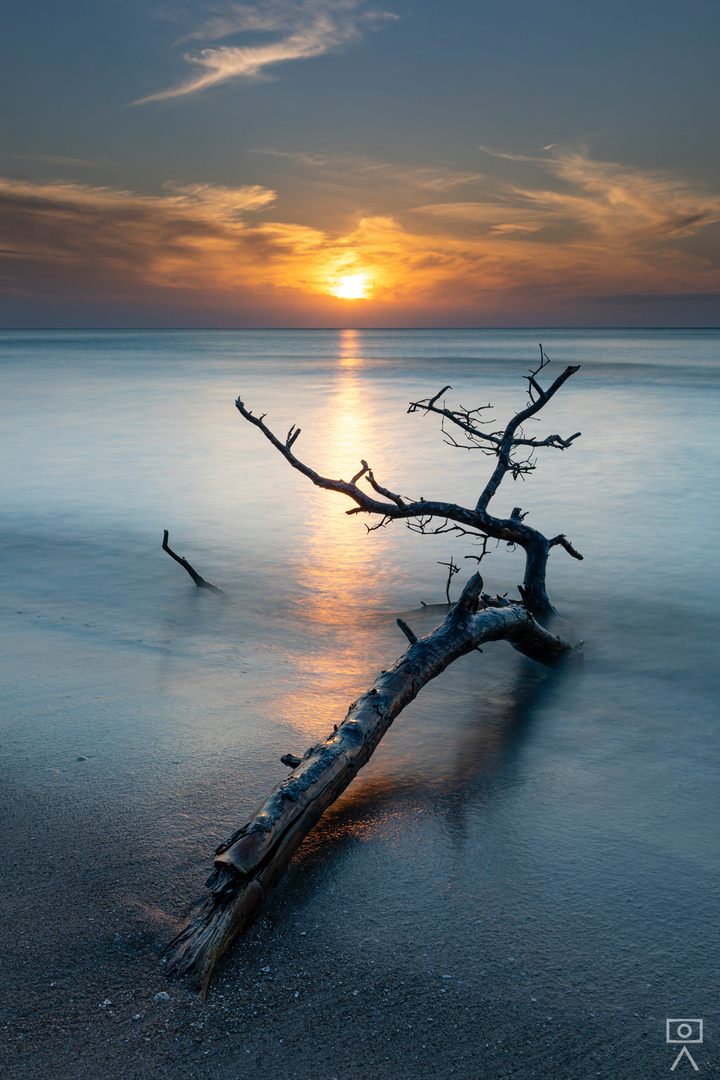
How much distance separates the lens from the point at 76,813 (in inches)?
156

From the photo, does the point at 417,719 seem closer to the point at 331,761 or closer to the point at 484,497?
the point at 331,761

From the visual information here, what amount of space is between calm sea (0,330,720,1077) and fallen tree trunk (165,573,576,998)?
32 cm

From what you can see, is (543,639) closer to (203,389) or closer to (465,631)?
(465,631)

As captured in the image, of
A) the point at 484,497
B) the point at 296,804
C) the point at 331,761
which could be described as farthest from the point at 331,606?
the point at 296,804

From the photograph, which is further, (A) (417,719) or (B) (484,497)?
(B) (484,497)

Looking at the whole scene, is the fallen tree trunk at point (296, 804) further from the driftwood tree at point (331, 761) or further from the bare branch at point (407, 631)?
the bare branch at point (407, 631)

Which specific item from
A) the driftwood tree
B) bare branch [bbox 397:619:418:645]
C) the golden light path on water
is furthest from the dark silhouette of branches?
the golden light path on water

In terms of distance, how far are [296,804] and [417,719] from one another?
2.26 meters

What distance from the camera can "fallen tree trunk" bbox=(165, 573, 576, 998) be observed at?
115 inches

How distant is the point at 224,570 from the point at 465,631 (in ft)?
16.9

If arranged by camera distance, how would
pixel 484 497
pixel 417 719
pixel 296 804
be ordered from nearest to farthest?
pixel 296 804, pixel 417 719, pixel 484 497

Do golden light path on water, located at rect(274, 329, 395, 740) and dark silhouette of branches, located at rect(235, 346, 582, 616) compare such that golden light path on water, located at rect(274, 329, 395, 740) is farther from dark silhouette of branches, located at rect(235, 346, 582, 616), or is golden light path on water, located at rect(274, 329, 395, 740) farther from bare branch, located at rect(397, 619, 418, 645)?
dark silhouette of branches, located at rect(235, 346, 582, 616)

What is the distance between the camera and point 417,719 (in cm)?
550

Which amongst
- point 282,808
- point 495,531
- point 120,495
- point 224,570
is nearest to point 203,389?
point 120,495
